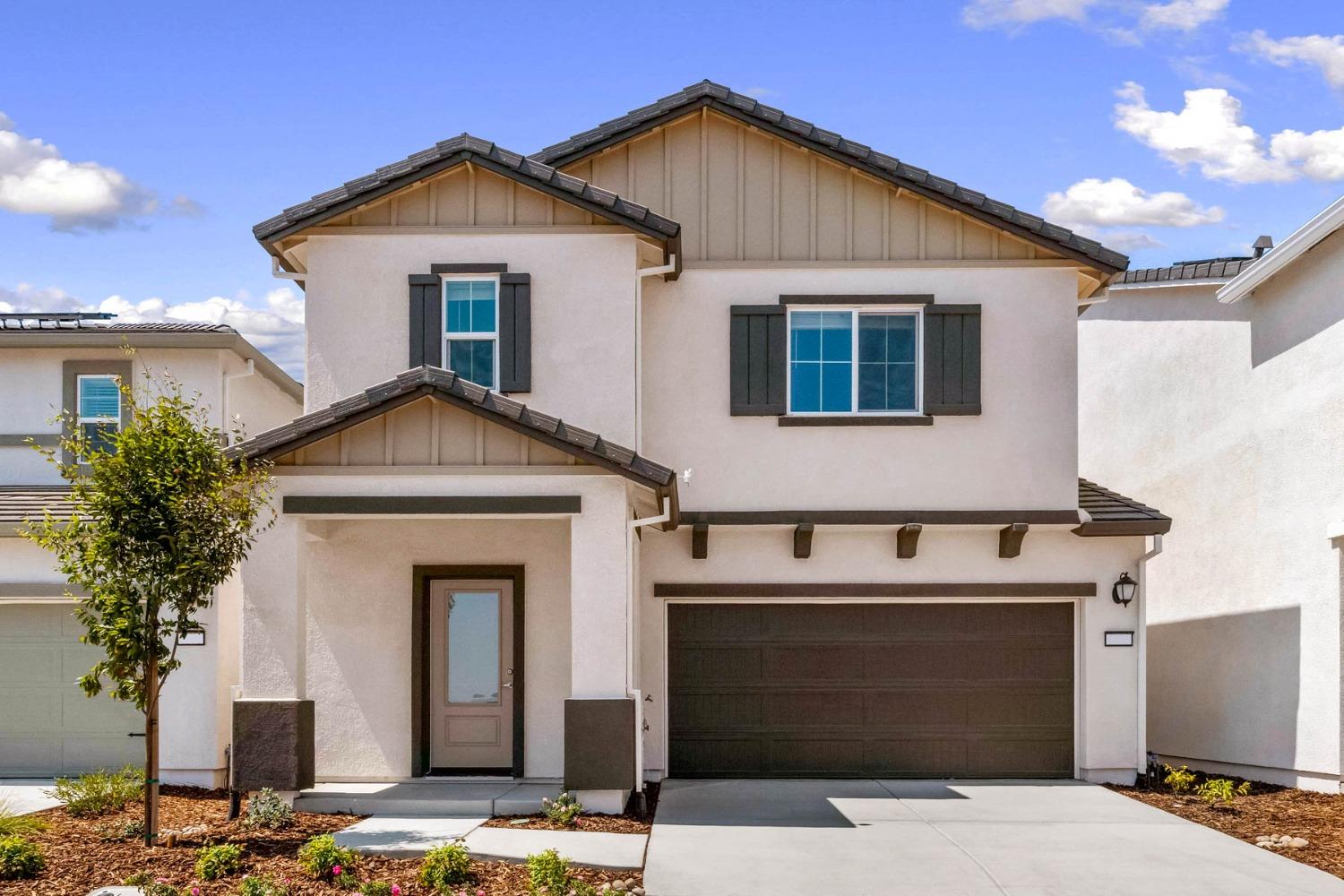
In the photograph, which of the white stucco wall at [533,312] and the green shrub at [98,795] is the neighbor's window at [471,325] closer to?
the white stucco wall at [533,312]

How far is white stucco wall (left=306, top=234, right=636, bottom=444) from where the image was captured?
12688 millimetres

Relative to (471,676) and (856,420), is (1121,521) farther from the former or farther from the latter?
(471,676)

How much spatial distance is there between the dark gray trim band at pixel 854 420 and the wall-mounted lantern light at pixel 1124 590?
266 centimetres

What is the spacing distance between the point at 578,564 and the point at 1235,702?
7.92 m

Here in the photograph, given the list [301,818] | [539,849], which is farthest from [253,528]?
[539,849]

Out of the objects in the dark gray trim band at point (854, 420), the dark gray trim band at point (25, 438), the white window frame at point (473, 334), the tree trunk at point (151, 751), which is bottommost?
the tree trunk at point (151, 751)

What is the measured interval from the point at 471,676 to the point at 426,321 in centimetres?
362

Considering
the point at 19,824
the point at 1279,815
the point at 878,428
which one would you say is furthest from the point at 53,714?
the point at 1279,815

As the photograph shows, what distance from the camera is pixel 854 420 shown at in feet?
44.5

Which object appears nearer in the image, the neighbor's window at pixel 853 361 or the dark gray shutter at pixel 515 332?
the dark gray shutter at pixel 515 332

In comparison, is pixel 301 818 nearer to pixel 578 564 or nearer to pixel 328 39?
pixel 578 564

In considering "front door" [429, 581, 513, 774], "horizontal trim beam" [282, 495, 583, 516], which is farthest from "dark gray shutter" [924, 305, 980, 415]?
"front door" [429, 581, 513, 774]

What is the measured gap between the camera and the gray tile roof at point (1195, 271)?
15.1 m

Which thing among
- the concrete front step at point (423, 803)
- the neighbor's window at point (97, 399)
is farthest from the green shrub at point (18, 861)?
the neighbor's window at point (97, 399)
